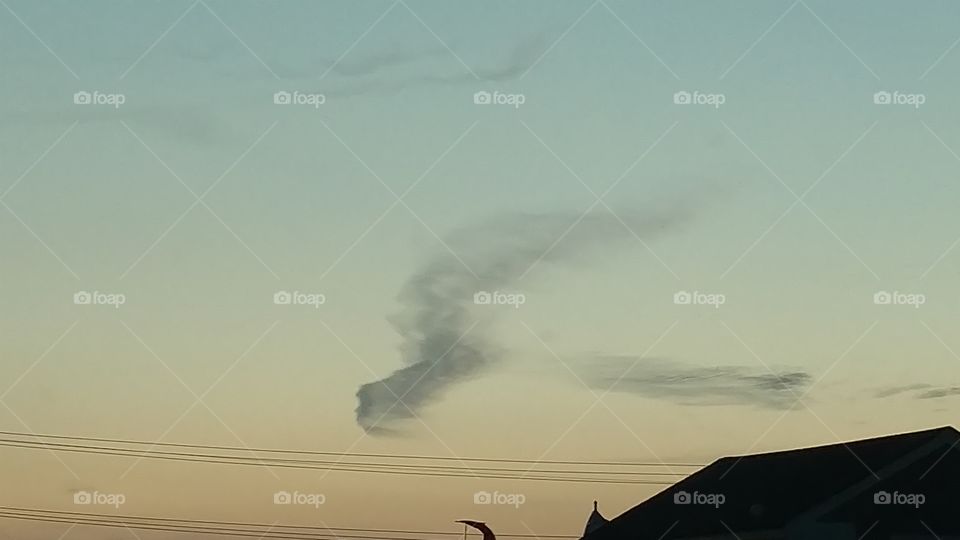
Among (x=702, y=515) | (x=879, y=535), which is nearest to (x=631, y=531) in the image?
(x=702, y=515)

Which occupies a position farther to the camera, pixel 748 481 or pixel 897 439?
pixel 748 481

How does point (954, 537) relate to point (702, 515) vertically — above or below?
below

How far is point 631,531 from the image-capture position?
56281 millimetres

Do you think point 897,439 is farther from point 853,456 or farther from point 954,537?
point 954,537

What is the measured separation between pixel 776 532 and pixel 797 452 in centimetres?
535
